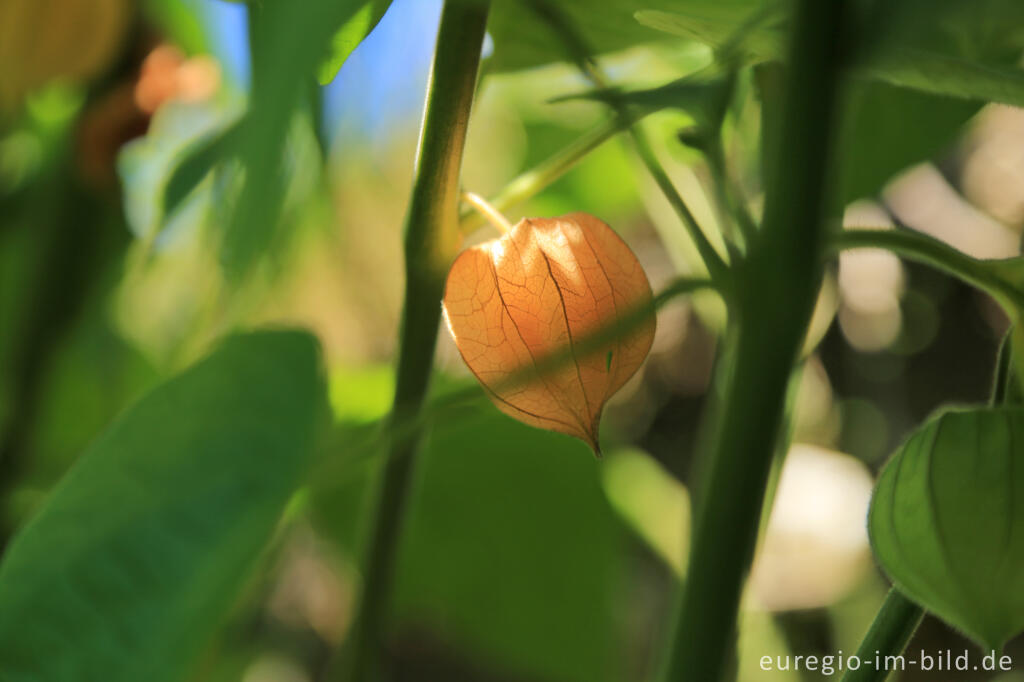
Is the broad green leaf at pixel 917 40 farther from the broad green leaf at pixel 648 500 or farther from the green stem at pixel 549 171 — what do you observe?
the broad green leaf at pixel 648 500

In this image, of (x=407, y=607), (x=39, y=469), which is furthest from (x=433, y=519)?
(x=39, y=469)

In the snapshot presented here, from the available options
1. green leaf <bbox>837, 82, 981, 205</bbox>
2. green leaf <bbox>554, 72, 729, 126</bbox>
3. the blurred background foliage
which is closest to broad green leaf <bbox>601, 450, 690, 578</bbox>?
the blurred background foliage

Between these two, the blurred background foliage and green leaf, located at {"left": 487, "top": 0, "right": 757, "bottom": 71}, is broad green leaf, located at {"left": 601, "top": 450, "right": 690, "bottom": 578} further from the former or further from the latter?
green leaf, located at {"left": 487, "top": 0, "right": 757, "bottom": 71}

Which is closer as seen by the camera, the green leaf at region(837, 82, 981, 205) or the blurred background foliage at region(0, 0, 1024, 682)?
the blurred background foliage at region(0, 0, 1024, 682)

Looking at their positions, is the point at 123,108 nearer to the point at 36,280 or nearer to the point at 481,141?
the point at 36,280

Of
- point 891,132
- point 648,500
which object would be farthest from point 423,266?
point 648,500

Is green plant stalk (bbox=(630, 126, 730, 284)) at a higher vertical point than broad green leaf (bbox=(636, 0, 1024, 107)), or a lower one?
lower

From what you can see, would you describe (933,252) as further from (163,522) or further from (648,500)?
(648,500)
